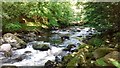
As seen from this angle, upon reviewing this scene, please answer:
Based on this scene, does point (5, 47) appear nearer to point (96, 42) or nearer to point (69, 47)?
point (69, 47)

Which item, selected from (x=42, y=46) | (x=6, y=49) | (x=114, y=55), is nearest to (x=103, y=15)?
(x=114, y=55)

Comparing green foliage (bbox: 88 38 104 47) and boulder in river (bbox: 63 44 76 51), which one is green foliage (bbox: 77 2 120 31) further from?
boulder in river (bbox: 63 44 76 51)

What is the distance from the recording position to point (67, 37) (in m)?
2.72

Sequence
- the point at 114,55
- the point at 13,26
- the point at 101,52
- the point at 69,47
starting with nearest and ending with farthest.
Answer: the point at 114,55
the point at 101,52
the point at 69,47
the point at 13,26

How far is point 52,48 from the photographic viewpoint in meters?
2.54

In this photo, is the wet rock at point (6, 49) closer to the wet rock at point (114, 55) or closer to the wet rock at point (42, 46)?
the wet rock at point (42, 46)

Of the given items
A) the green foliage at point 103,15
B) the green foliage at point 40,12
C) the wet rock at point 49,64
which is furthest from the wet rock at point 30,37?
the green foliage at point 103,15

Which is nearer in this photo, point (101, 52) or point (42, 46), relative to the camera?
point (101, 52)

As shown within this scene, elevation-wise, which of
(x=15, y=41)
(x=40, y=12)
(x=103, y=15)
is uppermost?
(x=40, y=12)

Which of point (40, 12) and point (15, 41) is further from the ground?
point (40, 12)

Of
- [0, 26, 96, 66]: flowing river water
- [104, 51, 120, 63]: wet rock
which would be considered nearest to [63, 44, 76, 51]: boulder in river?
[0, 26, 96, 66]: flowing river water

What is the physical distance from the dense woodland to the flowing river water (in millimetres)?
68

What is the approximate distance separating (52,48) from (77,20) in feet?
1.70

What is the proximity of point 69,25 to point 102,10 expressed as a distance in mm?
419
